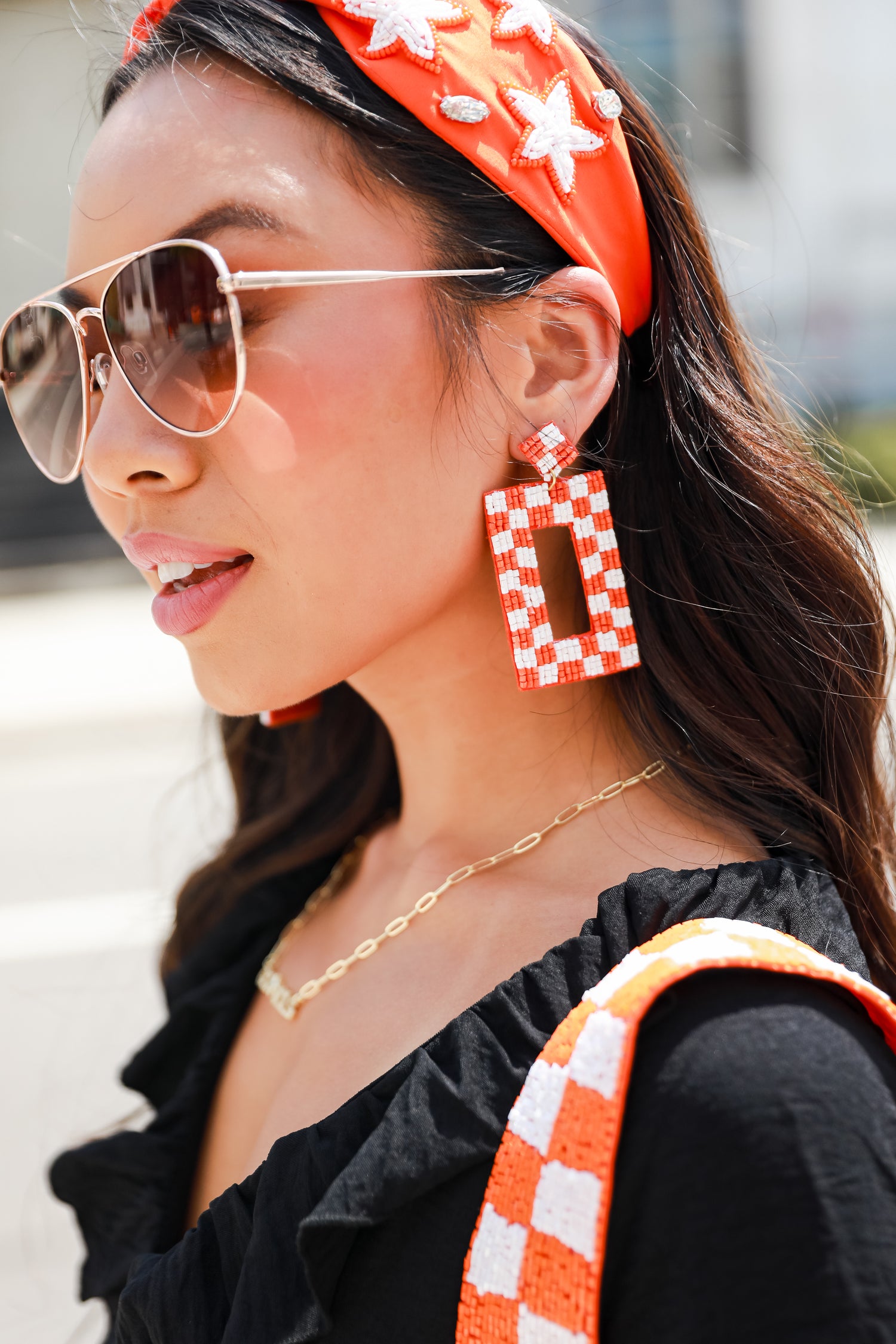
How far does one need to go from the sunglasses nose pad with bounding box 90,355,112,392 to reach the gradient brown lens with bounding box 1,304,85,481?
20 mm

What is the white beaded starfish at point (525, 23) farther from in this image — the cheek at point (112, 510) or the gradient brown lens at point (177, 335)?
the cheek at point (112, 510)

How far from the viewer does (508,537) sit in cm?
134

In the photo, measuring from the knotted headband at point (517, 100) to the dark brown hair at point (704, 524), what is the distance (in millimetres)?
27

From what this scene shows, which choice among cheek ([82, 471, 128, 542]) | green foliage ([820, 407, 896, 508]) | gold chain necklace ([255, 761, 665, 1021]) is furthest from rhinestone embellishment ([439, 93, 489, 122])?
gold chain necklace ([255, 761, 665, 1021])

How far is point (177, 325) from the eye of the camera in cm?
123

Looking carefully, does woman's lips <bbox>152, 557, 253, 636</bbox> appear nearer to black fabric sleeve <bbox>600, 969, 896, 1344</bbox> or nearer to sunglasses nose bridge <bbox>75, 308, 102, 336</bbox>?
sunglasses nose bridge <bbox>75, 308, 102, 336</bbox>

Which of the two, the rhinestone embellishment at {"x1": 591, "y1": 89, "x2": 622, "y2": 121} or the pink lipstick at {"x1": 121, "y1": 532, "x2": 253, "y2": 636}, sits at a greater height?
the rhinestone embellishment at {"x1": 591, "y1": 89, "x2": 622, "y2": 121}

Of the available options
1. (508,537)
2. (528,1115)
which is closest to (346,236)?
(508,537)

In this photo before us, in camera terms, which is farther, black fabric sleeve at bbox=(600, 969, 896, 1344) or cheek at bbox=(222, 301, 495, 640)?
cheek at bbox=(222, 301, 495, 640)

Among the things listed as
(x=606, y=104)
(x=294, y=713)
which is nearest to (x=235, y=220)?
(x=606, y=104)

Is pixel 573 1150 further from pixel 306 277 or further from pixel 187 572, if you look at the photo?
pixel 306 277

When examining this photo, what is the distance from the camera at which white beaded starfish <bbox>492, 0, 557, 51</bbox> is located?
51.9 inches

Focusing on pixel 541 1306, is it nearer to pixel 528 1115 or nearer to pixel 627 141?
pixel 528 1115

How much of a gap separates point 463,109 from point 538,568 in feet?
1.75
